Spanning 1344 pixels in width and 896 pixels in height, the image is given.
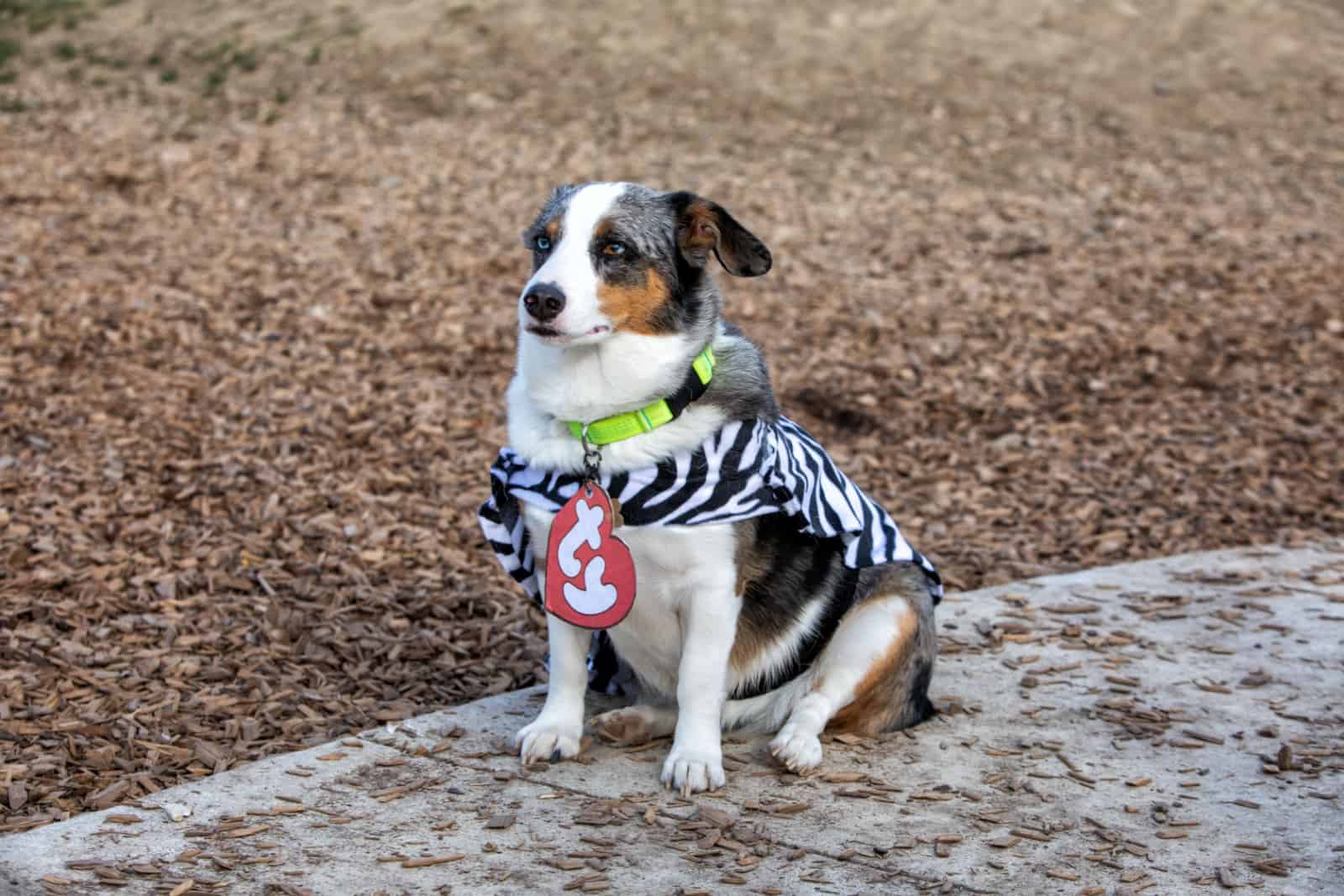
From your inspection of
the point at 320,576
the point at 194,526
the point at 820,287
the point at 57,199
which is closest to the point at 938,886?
the point at 320,576

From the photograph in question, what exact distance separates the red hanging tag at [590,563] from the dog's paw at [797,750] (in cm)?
62

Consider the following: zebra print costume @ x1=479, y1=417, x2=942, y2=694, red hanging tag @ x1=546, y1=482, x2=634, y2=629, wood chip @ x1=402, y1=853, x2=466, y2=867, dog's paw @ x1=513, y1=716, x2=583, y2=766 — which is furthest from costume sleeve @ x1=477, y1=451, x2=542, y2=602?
wood chip @ x1=402, y1=853, x2=466, y2=867

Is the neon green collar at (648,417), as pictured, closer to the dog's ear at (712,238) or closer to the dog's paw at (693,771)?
the dog's ear at (712,238)

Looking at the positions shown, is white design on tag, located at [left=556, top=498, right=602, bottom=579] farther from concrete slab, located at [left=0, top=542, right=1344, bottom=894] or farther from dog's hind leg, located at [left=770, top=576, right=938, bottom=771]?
dog's hind leg, located at [left=770, top=576, right=938, bottom=771]

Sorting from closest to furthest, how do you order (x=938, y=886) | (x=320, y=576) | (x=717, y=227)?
(x=938, y=886) → (x=717, y=227) → (x=320, y=576)

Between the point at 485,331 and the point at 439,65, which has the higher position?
the point at 439,65

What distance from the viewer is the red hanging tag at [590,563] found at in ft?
11.8

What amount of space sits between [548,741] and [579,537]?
0.64 metres

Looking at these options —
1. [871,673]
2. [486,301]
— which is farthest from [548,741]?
[486,301]

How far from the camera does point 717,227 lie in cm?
368

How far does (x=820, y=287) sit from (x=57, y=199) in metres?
5.13

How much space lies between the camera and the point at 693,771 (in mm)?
3680

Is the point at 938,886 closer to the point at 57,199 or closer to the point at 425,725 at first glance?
the point at 425,725

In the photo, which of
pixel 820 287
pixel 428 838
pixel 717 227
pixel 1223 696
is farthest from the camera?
pixel 820 287
